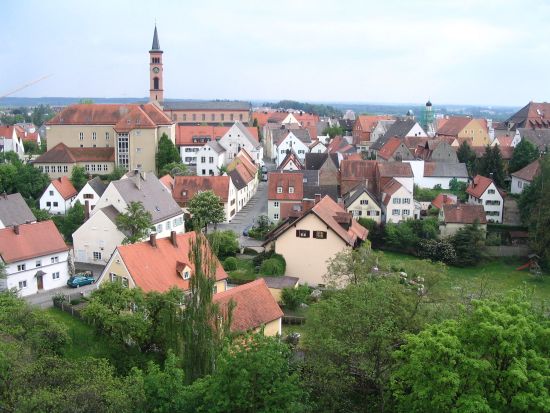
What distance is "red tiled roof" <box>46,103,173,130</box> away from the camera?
76.4 m

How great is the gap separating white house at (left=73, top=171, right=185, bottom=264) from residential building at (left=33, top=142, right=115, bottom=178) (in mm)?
22357

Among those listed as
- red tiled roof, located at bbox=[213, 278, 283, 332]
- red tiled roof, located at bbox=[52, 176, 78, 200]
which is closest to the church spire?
red tiled roof, located at bbox=[52, 176, 78, 200]

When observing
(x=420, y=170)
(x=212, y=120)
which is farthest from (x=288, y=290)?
(x=212, y=120)

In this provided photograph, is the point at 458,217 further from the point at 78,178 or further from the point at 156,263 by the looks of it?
the point at 78,178

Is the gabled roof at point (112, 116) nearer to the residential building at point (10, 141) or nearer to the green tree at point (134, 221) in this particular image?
the residential building at point (10, 141)

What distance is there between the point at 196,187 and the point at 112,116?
2364cm

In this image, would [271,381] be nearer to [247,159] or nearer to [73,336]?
[73,336]

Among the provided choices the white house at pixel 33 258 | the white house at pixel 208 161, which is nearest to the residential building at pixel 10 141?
the white house at pixel 208 161

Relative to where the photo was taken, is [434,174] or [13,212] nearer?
[13,212]

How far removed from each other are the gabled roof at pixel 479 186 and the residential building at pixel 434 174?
613cm

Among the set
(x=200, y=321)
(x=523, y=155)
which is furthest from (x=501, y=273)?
(x=200, y=321)

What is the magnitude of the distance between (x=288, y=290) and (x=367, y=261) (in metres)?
6.26

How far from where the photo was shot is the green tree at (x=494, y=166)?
68938 millimetres

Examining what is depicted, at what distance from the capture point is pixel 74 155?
245ft
